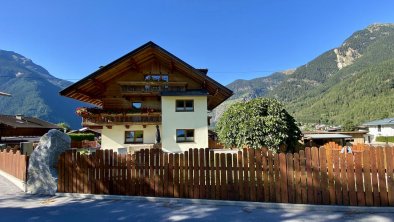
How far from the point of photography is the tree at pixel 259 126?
13.1 m

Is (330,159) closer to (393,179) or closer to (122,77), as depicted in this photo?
(393,179)

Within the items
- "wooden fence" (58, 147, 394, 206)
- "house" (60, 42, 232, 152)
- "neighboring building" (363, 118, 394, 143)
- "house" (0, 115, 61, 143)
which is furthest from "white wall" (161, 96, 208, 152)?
"neighboring building" (363, 118, 394, 143)

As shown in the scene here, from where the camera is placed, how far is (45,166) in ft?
26.5

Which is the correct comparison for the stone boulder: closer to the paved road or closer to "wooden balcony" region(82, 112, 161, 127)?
the paved road

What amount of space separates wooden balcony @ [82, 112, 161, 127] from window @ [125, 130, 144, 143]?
170cm

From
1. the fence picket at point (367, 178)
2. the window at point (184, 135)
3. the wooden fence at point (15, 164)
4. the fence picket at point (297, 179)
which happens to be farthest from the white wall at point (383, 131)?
the wooden fence at point (15, 164)

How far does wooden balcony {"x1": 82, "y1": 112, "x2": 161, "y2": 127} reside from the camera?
22312mm

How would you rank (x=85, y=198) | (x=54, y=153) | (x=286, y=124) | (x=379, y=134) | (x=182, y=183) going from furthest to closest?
(x=379, y=134), (x=286, y=124), (x=54, y=153), (x=85, y=198), (x=182, y=183)

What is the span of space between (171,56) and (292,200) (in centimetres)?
1786

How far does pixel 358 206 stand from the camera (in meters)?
5.83

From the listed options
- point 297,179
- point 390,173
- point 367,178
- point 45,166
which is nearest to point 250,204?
point 297,179

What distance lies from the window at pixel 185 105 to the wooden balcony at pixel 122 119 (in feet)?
5.86

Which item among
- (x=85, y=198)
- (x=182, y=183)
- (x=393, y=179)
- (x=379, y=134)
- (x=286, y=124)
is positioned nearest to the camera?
(x=393, y=179)

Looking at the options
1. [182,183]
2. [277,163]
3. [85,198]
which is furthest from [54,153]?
[277,163]
